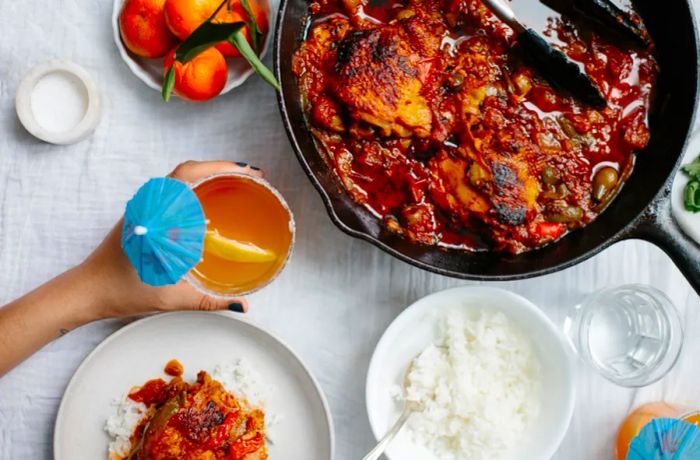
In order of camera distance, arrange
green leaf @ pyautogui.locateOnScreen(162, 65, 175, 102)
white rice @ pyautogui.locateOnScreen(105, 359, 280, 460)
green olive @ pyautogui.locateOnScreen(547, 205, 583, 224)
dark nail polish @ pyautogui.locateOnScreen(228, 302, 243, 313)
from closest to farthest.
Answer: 1. green leaf @ pyautogui.locateOnScreen(162, 65, 175, 102)
2. green olive @ pyautogui.locateOnScreen(547, 205, 583, 224)
3. dark nail polish @ pyautogui.locateOnScreen(228, 302, 243, 313)
4. white rice @ pyautogui.locateOnScreen(105, 359, 280, 460)

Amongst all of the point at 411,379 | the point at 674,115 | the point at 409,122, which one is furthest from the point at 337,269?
the point at 674,115

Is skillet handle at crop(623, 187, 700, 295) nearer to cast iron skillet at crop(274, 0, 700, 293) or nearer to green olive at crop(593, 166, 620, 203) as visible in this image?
cast iron skillet at crop(274, 0, 700, 293)

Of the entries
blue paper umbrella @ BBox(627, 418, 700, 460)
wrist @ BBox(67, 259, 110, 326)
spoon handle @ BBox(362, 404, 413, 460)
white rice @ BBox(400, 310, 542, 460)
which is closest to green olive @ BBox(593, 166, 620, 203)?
white rice @ BBox(400, 310, 542, 460)

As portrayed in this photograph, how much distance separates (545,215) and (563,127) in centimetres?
29

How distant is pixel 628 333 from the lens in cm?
284

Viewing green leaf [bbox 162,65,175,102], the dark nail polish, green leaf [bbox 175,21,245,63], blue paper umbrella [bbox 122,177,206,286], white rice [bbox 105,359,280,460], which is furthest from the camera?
white rice [bbox 105,359,280,460]

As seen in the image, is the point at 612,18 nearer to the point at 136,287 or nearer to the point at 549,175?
the point at 549,175

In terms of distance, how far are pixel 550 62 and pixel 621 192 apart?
486 millimetres

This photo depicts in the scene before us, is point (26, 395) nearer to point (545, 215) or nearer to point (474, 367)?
point (474, 367)

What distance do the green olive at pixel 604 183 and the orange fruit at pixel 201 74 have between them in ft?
4.26

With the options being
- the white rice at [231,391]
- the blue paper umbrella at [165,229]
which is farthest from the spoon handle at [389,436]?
the blue paper umbrella at [165,229]

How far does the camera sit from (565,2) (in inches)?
98.7

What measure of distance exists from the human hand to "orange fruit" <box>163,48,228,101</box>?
0.24 m

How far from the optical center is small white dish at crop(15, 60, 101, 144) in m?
2.73
